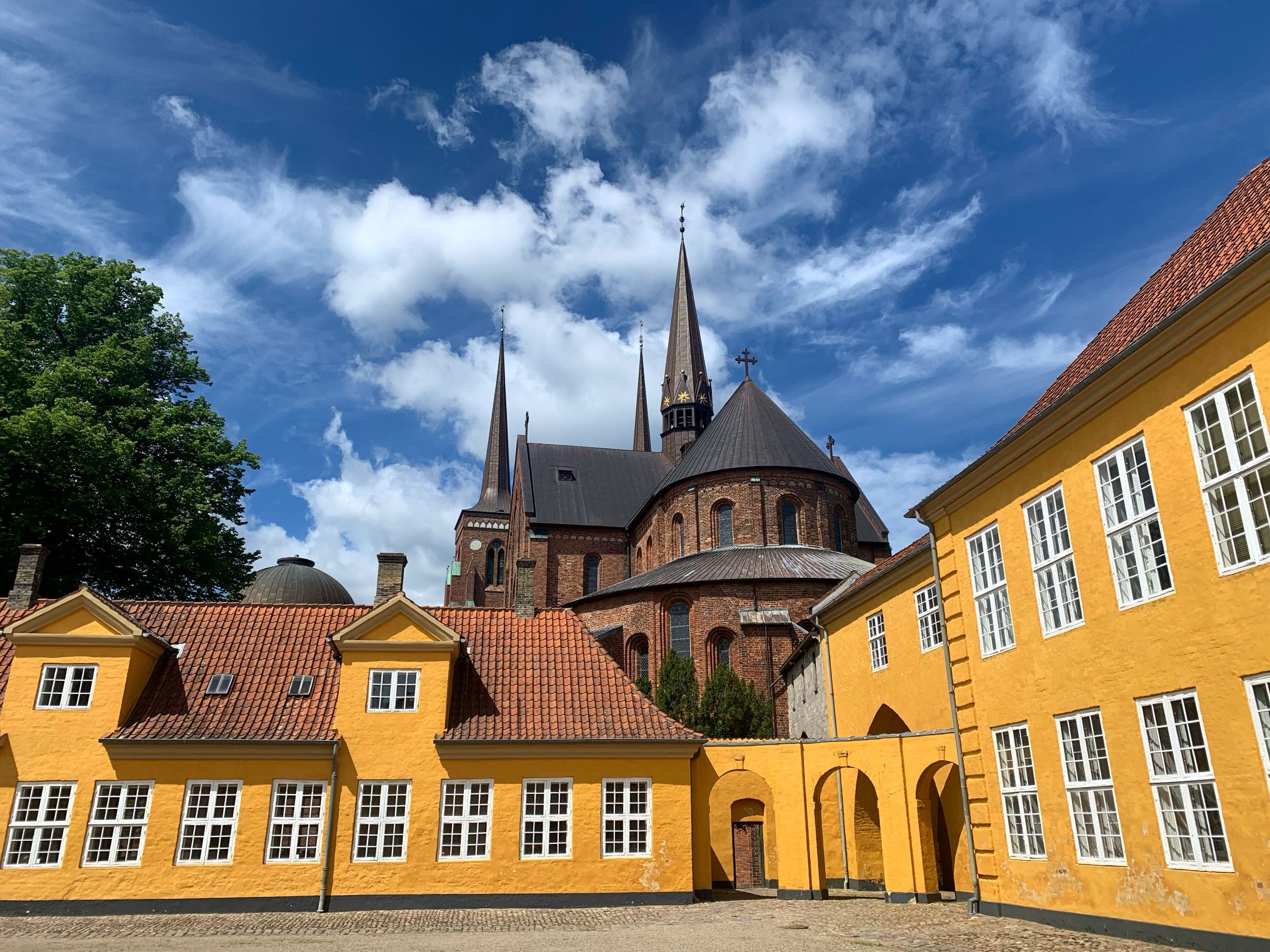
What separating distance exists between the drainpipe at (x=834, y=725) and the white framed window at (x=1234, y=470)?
1204 cm

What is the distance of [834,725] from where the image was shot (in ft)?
81.0

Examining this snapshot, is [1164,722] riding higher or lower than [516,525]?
lower

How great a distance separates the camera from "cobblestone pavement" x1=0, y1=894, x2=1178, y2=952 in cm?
1246

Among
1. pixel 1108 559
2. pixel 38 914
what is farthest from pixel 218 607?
pixel 1108 559

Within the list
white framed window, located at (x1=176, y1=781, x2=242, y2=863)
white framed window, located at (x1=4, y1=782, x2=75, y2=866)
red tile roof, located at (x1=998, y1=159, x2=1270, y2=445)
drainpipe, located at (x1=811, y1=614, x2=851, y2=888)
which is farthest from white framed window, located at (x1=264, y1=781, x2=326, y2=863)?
red tile roof, located at (x1=998, y1=159, x2=1270, y2=445)

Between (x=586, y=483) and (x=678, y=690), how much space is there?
2177 cm

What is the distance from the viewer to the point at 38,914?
17.2 meters

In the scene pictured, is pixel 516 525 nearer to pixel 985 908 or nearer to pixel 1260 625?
pixel 985 908

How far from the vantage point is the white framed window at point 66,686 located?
18.7m

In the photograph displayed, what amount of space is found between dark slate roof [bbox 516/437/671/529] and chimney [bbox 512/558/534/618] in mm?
28236

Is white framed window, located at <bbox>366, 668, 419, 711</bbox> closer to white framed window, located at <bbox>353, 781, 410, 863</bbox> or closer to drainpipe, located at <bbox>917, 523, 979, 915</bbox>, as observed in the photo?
white framed window, located at <bbox>353, 781, 410, 863</bbox>

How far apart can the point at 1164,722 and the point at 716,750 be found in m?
10.5

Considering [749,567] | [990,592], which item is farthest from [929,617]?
[749,567]

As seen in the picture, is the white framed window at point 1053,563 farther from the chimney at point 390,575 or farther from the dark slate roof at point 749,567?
the dark slate roof at point 749,567
